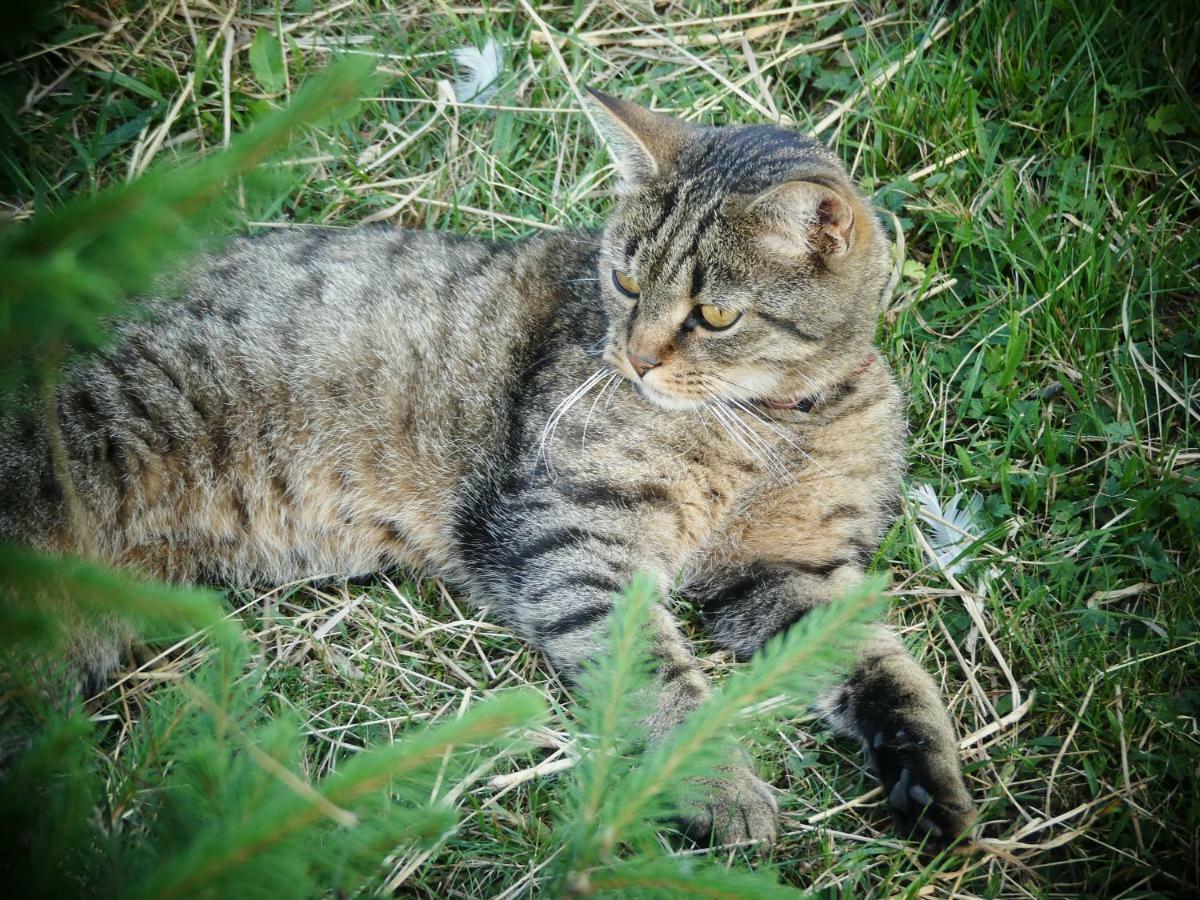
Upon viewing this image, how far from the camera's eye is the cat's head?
8.41 ft

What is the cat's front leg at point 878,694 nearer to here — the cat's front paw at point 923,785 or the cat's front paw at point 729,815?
the cat's front paw at point 923,785

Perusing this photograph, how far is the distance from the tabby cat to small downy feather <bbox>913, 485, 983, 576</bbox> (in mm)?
158

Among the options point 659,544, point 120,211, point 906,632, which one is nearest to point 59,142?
point 659,544

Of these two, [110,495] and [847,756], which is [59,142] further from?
[847,756]

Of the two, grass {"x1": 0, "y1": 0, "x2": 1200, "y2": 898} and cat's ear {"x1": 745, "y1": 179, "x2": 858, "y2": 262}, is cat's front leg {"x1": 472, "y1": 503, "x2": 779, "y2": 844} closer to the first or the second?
grass {"x1": 0, "y1": 0, "x2": 1200, "y2": 898}

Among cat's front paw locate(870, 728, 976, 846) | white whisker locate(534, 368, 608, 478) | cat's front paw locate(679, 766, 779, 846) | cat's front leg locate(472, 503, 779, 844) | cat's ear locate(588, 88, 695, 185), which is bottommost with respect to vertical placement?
cat's front paw locate(870, 728, 976, 846)

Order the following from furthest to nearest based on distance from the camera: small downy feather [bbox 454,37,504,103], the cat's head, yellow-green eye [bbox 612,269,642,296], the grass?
small downy feather [bbox 454,37,504,103]
yellow-green eye [bbox 612,269,642,296]
the cat's head
the grass

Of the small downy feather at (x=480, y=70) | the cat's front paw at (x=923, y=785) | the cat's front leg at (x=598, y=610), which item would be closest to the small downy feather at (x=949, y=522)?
the cat's front paw at (x=923, y=785)

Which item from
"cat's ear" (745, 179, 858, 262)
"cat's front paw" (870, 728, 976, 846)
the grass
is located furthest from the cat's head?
"cat's front paw" (870, 728, 976, 846)

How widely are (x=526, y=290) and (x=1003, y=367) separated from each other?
1.55 metres

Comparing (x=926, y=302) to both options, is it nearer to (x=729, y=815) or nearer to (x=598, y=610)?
(x=598, y=610)

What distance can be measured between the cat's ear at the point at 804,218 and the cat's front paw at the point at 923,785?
4.11ft

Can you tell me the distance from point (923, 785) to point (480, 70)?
9.98ft

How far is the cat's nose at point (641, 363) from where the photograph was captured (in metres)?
2.66
